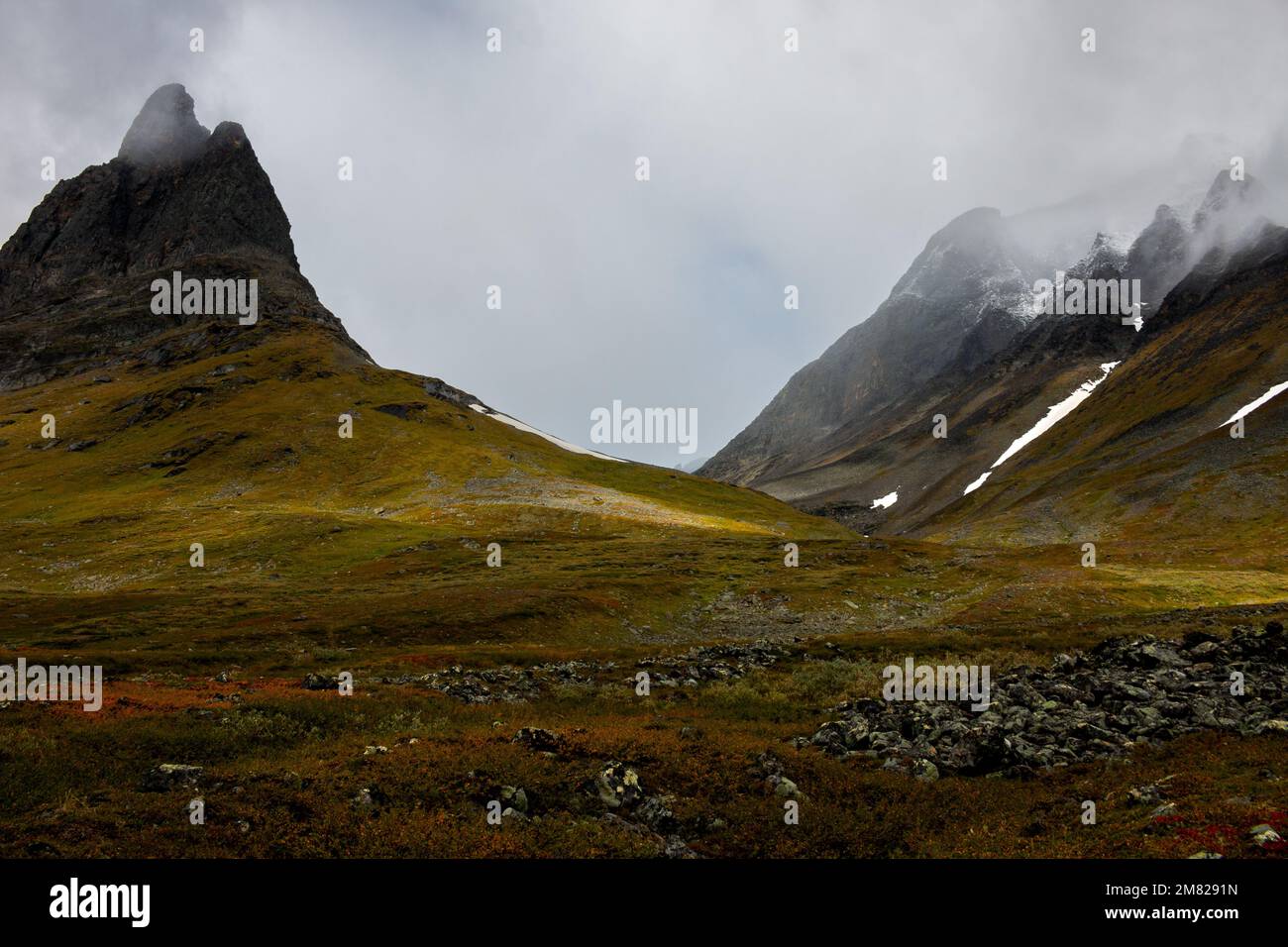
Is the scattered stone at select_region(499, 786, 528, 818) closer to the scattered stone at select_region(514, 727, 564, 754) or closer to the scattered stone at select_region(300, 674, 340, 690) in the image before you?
the scattered stone at select_region(514, 727, 564, 754)

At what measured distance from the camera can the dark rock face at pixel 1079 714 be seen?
18.4 m

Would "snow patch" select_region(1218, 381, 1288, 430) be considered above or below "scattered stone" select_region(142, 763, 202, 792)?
above

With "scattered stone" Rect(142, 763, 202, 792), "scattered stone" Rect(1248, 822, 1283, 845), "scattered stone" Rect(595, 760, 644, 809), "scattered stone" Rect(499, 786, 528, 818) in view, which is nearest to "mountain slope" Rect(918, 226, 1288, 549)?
"scattered stone" Rect(1248, 822, 1283, 845)

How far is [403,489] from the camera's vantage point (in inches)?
4911

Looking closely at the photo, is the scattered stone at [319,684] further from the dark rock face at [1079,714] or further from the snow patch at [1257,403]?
the snow patch at [1257,403]

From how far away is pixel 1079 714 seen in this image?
21.3 m

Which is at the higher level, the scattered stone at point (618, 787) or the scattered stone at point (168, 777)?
the scattered stone at point (168, 777)

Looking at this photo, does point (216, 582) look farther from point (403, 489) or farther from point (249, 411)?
point (249, 411)

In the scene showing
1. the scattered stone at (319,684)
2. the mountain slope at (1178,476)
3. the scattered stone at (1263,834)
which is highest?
the mountain slope at (1178,476)

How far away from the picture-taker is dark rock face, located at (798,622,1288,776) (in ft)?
60.3

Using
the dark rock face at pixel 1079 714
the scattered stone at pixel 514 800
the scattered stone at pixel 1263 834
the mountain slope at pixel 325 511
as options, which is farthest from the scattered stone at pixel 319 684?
the scattered stone at pixel 1263 834

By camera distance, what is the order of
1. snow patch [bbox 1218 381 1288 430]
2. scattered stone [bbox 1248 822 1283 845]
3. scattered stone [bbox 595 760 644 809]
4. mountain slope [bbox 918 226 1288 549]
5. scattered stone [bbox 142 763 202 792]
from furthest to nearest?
snow patch [bbox 1218 381 1288 430] → mountain slope [bbox 918 226 1288 549] → scattered stone [bbox 595 760 644 809] → scattered stone [bbox 142 763 202 792] → scattered stone [bbox 1248 822 1283 845]
